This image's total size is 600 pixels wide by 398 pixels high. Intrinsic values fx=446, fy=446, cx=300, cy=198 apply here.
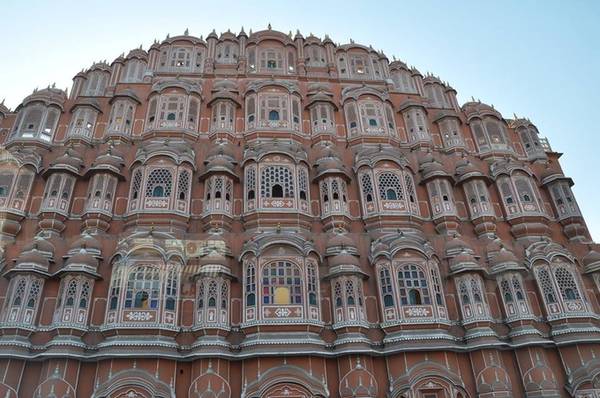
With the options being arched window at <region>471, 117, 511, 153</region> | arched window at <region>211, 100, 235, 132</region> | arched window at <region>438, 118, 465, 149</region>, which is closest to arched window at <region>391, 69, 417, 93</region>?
arched window at <region>438, 118, 465, 149</region>

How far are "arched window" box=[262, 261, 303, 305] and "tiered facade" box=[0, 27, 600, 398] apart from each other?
0.10 meters

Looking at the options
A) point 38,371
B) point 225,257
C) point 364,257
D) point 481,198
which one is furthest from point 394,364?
point 38,371

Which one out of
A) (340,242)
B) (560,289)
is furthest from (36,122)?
(560,289)

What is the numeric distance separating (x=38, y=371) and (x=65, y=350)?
1748 mm

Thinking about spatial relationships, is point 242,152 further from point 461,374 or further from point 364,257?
point 461,374

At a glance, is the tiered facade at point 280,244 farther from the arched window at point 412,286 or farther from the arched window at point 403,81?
the arched window at point 403,81

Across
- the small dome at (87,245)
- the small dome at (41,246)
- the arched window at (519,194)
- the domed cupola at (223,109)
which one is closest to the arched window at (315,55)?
the domed cupola at (223,109)

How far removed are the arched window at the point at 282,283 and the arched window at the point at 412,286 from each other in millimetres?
4660

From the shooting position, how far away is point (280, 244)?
20375mm

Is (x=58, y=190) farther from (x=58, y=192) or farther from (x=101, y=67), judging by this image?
(x=101, y=67)

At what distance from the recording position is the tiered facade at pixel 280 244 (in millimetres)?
18016

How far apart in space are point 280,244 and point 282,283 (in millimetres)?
1783

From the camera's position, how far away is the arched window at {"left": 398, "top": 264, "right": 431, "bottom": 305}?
65.7 feet

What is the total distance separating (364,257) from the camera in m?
21.7
